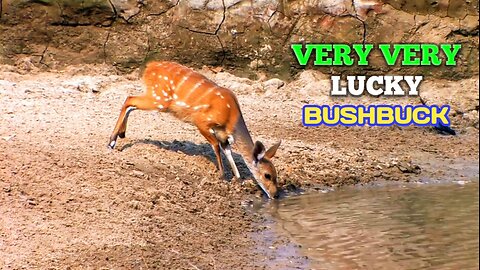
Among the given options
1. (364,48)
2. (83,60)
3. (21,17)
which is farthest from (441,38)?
(21,17)

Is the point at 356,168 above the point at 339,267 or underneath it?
underneath

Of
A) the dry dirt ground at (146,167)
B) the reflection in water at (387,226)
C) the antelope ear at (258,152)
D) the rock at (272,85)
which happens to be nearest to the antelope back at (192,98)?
the antelope ear at (258,152)

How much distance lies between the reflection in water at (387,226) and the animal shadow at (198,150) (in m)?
0.89

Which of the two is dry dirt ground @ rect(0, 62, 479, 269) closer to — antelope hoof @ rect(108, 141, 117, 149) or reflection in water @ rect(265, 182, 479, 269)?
antelope hoof @ rect(108, 141, 117, 149)

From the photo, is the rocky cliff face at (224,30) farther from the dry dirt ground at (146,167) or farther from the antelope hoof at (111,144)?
the antelope hoof at (111,144)

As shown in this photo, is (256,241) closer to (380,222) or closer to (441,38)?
(380,222)

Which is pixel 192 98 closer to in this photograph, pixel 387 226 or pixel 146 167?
pixel 146 167

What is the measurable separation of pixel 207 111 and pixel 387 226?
2296mm

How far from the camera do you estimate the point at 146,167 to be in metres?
8.47

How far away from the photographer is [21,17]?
1210 cm

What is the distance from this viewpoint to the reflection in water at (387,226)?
6609 mm

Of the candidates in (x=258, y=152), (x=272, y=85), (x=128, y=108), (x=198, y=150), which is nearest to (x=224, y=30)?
(x=272, y=85)

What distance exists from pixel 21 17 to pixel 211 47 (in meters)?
2.66

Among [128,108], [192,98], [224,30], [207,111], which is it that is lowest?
[224,30]
